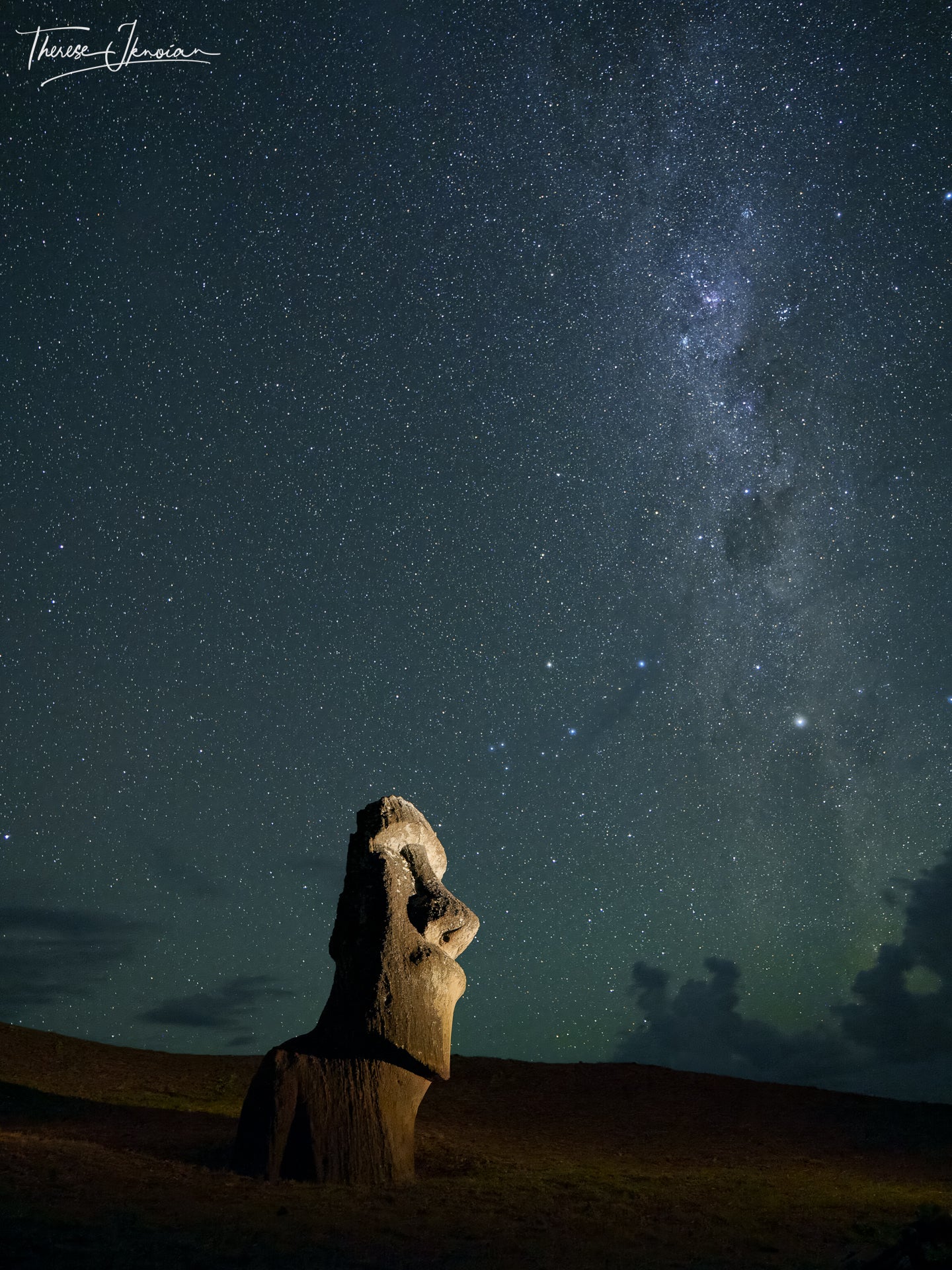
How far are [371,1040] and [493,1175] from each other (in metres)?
2.77

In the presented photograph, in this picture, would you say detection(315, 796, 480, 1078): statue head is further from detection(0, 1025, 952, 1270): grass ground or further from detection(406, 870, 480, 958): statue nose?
detection(0, 1025, 952, 1270): grass ground

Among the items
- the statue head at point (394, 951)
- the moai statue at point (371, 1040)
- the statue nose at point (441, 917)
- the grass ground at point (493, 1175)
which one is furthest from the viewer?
the statue nose at point (441, 917)

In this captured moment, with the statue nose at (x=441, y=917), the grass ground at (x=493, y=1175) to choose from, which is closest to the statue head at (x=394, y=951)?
the statue nose at (x=441, y=917)

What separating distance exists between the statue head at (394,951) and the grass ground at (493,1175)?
1.54m

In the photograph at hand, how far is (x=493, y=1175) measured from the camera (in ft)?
41.0

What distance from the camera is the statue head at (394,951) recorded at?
11.5m

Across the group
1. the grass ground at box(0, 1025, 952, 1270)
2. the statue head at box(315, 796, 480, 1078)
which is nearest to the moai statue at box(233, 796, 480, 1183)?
the statue head at box(315, 796, 480, 1078)

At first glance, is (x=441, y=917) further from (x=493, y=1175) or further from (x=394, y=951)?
(x=493, y=1175)

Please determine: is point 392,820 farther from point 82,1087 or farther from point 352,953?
point 82,1087

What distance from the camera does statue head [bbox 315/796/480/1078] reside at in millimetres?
11516

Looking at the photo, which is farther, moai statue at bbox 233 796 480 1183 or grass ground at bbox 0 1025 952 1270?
moai statue at bbox 233 796 480 1183

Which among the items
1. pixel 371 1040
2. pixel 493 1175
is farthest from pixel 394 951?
pixel 493 1175

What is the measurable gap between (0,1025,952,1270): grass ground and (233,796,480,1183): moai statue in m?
0.47

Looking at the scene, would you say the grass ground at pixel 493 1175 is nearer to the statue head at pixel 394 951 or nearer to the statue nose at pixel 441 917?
the statue head at pixel 394 951
